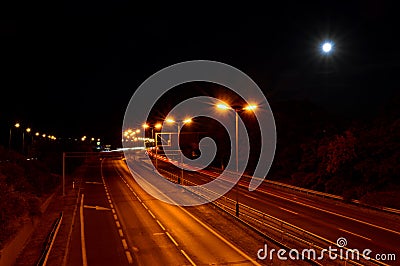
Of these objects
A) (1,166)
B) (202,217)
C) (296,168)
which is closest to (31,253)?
(202,217)

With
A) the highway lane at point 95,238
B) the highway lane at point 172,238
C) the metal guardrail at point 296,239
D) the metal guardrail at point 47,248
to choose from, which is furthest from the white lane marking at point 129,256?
the metal guardrail at point 296,239

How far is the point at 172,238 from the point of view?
21.5m

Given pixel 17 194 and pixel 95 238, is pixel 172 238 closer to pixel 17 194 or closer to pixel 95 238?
pixel 95 238

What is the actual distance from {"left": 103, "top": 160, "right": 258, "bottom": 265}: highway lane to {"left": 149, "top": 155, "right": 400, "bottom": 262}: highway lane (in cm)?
469

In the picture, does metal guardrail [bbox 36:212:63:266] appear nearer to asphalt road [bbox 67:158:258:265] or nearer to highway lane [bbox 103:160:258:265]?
asphalt road [bbox 67:158:258:265]

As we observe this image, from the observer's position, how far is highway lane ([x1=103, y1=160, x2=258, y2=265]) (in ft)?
57.0

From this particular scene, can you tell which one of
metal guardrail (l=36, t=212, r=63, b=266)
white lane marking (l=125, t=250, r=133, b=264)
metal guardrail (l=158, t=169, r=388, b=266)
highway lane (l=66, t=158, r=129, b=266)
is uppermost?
metal guardrail (l=158, t=169, r=388, b=266)

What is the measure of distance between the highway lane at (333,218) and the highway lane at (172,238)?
4.69 meters

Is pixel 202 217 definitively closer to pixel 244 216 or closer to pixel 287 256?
pixel 244 216

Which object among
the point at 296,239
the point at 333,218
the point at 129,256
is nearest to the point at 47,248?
the point at 129,256

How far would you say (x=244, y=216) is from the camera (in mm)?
25969

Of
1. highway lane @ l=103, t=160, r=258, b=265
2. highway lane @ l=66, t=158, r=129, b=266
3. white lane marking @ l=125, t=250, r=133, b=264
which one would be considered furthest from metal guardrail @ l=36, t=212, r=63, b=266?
highway lane @ l=103, t=160, r=258, b=265

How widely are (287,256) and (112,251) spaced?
8.42m

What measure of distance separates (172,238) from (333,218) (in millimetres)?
13388
